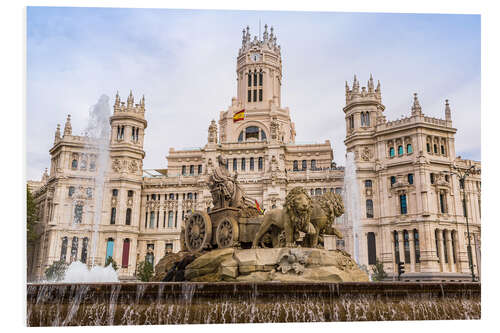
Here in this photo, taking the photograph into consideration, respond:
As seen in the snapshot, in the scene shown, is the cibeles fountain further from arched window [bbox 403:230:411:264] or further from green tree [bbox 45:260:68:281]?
arched window [bbox 403:230:411:264]

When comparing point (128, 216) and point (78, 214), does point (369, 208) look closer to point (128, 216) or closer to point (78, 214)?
point (128, 216)

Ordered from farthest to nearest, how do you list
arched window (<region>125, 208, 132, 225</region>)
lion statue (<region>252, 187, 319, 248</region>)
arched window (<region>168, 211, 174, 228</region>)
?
arched window (<region>168, 211, 174, 228</region>) < arched window (<region>125, 208, 132, 225</region>) < lion statue (<region>252, 187, 319, 248</region>)

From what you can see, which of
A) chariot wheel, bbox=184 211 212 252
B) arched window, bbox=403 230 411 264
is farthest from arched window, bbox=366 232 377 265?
chariot wheel, bbox=184 211 212 252

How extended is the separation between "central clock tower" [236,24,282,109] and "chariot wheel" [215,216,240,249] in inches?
2294

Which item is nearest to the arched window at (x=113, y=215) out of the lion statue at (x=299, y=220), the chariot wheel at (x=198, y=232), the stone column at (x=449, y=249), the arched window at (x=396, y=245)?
the arched window at (x=396, y=245)

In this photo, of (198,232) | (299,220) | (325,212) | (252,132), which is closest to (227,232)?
(198,232)

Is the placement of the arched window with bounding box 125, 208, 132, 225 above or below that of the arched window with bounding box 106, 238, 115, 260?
above

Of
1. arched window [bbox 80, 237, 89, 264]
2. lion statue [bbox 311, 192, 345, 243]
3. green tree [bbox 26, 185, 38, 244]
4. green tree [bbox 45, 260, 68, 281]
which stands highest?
green tree [bbox 26, 185, 38, 244]

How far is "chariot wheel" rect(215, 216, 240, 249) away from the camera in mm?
15695

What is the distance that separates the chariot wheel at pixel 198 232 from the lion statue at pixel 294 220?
8.18ft

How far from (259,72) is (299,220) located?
6420 centimetres

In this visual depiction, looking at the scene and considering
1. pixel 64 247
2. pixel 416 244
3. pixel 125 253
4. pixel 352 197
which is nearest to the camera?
pixel 416 244

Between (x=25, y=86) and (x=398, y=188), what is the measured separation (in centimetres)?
4654

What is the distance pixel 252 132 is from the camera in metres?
71.6
